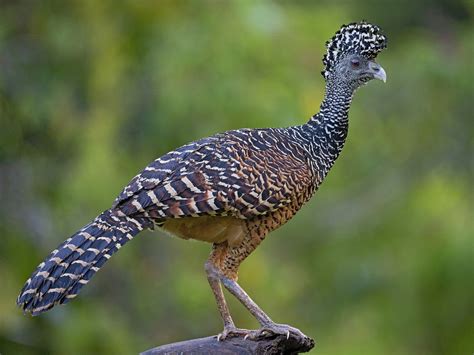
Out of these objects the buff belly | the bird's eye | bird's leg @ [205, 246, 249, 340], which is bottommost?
bird's leg @ [205, 246, 249, 340]

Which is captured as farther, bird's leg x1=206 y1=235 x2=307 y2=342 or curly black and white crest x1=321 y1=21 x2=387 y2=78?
curly black and white crest x1=321 y1=21 x2=387 y2=78

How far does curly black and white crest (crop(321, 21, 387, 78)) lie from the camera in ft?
A: 30.3

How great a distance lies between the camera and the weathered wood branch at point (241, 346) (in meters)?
8.18

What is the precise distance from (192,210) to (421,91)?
1429 centimetres

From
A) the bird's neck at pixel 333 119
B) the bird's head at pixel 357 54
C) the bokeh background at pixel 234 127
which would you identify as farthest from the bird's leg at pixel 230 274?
the bokeh background at pixel 234 127

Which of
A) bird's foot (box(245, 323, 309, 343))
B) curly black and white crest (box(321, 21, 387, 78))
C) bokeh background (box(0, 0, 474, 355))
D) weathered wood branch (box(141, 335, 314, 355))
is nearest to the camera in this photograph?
weathered wood branch (box(141, 335, 314, 355))

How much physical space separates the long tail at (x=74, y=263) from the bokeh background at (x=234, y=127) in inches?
252

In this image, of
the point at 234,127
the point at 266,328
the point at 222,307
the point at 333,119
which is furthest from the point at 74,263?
the point at 234,127

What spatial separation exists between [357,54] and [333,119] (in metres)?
0.55

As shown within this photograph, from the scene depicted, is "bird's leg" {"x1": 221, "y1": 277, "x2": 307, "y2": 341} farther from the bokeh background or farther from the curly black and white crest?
the bokeh background

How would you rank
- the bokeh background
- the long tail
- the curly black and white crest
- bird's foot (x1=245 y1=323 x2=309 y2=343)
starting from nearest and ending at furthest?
1. the long tail
2. bird's foot (x1=245 y1=323 x2=309 y2=343)
3. the curly black and white crest
4. the bokeh background

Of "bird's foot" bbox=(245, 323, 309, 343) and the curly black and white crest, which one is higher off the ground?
the curly black and white crest

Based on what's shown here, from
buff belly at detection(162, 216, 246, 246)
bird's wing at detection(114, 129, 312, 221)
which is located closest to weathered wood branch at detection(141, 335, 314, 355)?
buff belly at detection(162, 216, 246, 246)

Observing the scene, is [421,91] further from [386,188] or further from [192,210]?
[192,210]
